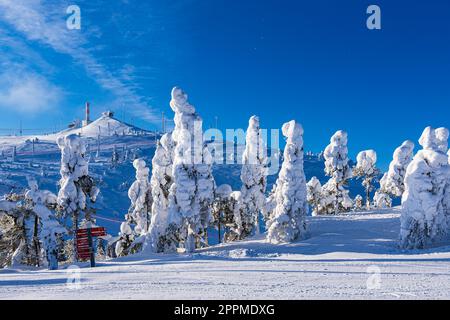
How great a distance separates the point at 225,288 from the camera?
1104cm

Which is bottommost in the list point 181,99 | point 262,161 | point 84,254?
point 84,254

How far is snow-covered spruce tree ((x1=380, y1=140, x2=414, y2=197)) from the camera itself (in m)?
48.3

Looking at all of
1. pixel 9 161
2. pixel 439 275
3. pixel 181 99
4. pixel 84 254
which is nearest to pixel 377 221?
pixel 181 99

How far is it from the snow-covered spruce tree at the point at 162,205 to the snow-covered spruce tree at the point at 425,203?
56.9ft

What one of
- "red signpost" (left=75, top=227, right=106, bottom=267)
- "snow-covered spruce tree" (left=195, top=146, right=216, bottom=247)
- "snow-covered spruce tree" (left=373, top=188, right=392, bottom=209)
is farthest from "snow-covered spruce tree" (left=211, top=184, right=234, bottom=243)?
"snow-covered spruce tree" (left=373, top=188, right=392, bottom=209)

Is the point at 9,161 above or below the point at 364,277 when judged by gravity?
above

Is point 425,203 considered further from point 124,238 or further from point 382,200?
point 382,200

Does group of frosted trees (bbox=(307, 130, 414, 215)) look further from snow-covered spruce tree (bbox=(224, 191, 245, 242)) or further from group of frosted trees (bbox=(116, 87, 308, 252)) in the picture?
group of frosted trees (bbox=(116, 87, 308, 252))

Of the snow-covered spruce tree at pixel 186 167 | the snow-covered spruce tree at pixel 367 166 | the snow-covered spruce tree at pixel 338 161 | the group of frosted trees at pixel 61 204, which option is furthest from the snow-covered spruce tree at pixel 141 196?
the snow-covered spruce tree at pixel 367 166

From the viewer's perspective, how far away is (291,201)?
3125 centimetres

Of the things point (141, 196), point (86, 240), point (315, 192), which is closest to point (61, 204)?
point (86, 240)

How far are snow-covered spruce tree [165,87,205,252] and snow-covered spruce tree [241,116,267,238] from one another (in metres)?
9.35
